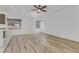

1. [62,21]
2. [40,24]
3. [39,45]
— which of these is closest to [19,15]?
[40,24]

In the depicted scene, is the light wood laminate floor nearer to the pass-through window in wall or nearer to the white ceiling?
the pass-through window in wall

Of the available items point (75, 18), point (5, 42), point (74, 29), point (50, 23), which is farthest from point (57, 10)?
point (5, 42)

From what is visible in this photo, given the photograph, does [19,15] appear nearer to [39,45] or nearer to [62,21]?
[39,45]

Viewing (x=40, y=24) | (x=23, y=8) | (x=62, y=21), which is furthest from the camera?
(x=62, y=21)

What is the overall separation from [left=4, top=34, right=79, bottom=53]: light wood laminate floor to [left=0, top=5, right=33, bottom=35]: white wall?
0.14 metres

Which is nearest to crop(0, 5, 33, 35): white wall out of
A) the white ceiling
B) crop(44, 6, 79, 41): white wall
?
the white ceiling

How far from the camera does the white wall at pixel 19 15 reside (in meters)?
3.16

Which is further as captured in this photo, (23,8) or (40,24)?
(40,24)

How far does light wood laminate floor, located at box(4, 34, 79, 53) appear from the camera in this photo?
330 cm

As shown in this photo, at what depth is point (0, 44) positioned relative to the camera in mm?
3369

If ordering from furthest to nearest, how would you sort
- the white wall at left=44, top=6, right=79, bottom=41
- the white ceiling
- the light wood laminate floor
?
the white wall at left=44, top=6, right=79, bottom=41, the light wood laminate floor, the white ceiling

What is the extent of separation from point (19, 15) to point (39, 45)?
94cm

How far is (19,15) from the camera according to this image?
329 cm
